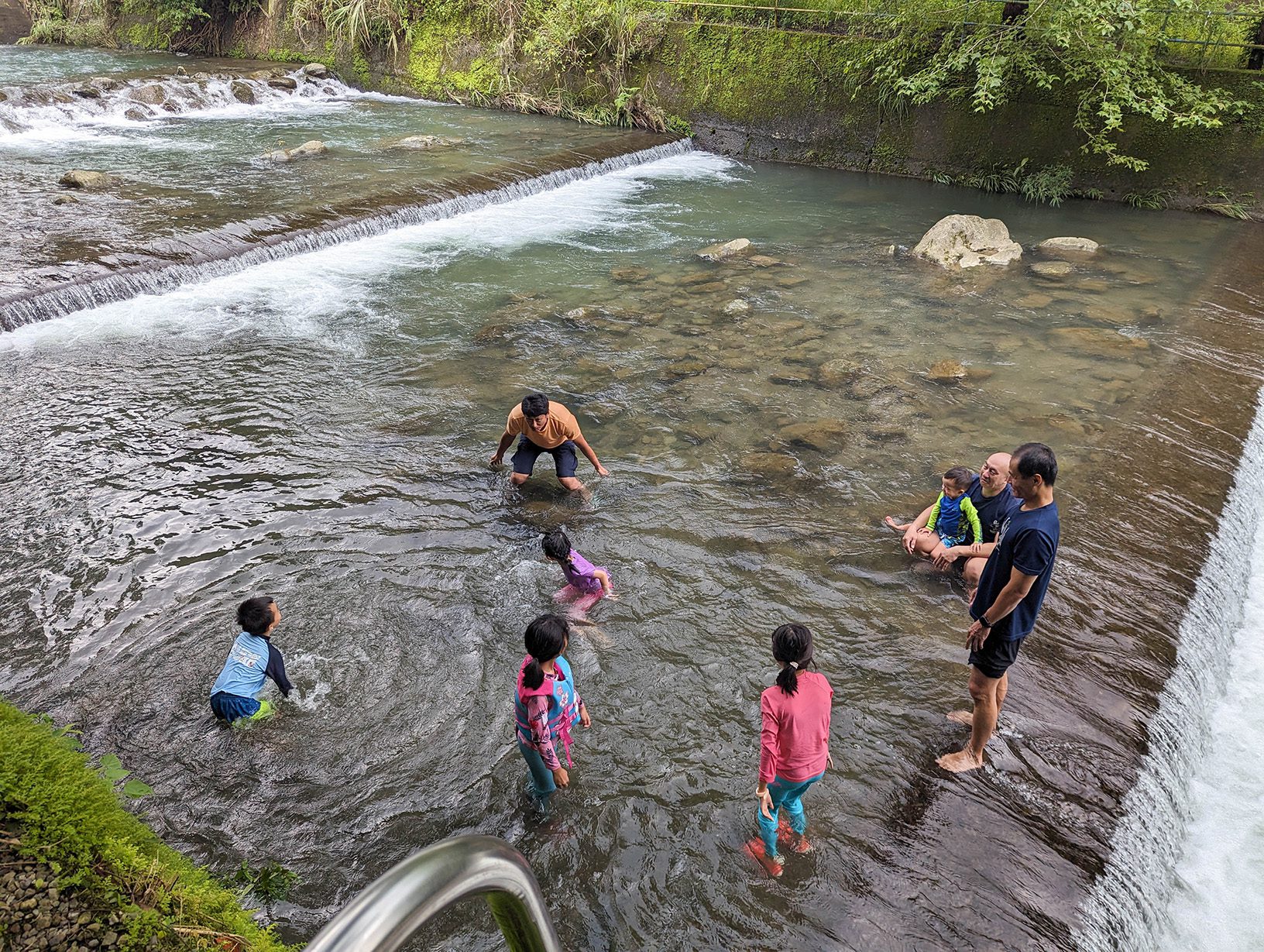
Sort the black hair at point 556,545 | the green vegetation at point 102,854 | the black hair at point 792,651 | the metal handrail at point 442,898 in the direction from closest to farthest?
the metal handrail at point 442,898 < the green vegetation at point 102,854 < the black hair at point 792,651 < the black hair at point 556,545

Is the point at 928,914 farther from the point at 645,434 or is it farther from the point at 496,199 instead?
the point at 496,199

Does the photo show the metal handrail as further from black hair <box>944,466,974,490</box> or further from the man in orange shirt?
the man in orange shirt

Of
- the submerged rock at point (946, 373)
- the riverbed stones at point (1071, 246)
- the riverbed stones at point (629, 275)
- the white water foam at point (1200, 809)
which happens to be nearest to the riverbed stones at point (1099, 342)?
the submerged rock at point (946, 373)

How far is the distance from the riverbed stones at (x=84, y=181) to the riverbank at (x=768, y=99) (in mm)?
10833

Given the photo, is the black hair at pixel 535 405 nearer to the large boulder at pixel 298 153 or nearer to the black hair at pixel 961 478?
the black hair at pixel 961 478

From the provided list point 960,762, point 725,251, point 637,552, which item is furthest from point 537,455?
point 725,251

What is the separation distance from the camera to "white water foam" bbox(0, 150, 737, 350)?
9.18 meters

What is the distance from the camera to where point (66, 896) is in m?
1.95

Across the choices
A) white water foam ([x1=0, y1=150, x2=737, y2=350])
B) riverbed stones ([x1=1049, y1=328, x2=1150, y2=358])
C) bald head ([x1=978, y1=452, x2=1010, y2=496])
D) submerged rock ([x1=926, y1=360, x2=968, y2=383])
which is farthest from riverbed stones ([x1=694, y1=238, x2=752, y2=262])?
bald head ([x1=978, y1=452, x2=1010, y2=496])

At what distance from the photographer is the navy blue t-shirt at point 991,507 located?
5.18 m

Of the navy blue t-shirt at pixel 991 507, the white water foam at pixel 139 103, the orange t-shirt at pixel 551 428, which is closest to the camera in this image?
the navy blue t-shirt at pixel 991 507

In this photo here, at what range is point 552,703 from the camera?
3.66 meters

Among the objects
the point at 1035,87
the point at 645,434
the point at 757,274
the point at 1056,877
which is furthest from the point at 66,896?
the point at 1035,87

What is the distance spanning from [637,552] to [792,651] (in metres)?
2.79
